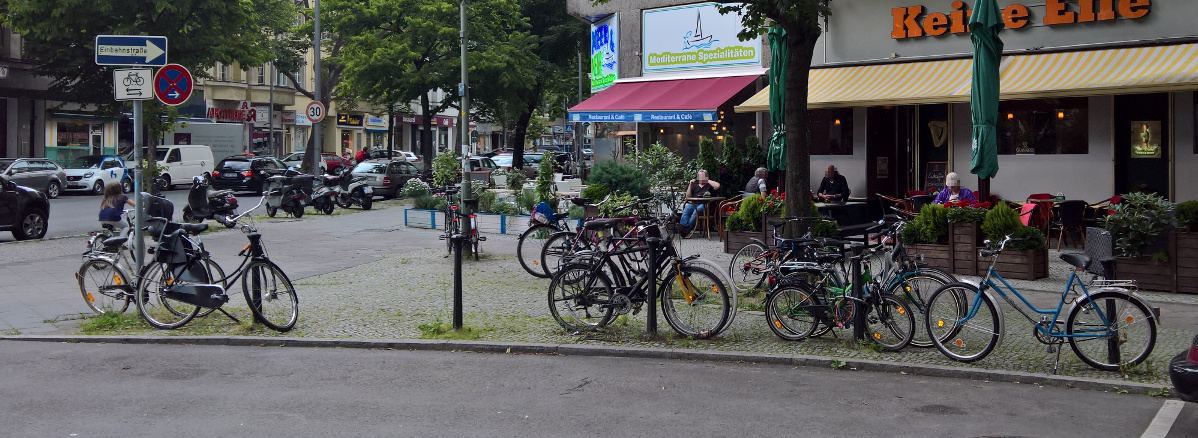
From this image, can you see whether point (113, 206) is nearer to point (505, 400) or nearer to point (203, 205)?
point (203, 205)

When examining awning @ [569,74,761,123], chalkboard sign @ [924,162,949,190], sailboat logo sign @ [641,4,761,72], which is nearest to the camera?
chalkboard sign @ [924,162,949,190]

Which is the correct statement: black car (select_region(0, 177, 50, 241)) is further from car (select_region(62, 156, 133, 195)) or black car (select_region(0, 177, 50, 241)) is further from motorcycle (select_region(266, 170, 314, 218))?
car (select_region(62, 156, 133, 195))

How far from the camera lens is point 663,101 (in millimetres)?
23688

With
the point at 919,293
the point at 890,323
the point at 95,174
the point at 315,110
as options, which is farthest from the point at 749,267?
the point at 95,174

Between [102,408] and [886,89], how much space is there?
14620 millimetres

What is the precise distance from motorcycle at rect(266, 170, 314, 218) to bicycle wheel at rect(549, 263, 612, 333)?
52.4ft

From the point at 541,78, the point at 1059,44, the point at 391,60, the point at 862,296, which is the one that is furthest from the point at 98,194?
the point at 862,296

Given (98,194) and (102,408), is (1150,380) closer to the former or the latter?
(102,408)

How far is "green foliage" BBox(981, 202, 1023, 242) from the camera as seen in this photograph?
12.2m

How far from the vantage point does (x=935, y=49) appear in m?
18.9

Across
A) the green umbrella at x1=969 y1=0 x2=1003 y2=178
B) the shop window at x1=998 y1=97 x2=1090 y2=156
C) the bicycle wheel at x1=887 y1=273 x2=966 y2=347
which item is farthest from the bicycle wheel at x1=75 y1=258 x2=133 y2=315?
the shop window at x1=998 y1=97 x2=1090 y2=156

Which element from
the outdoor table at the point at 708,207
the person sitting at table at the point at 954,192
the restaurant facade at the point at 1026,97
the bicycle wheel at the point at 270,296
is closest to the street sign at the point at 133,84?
the bicycle wheel at the point at 270,296

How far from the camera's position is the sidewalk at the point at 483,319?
26.2ft

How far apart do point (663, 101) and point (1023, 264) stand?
12422 mm
